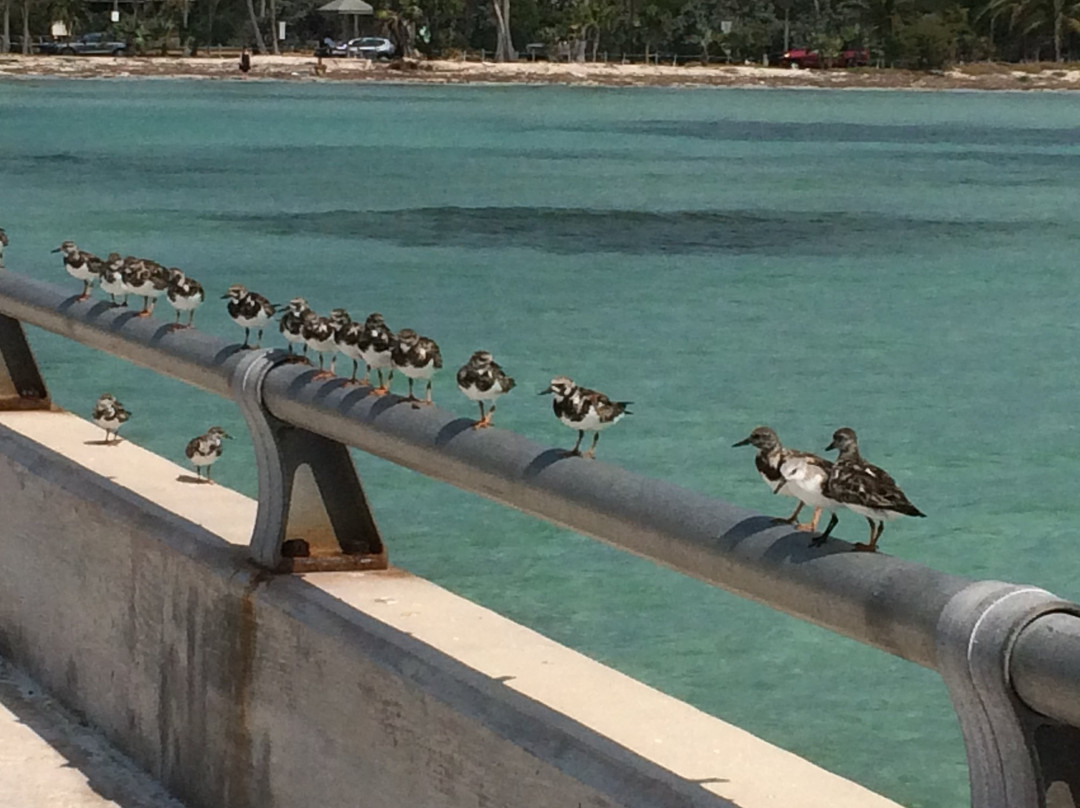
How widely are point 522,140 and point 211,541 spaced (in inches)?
3362

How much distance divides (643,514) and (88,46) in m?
156

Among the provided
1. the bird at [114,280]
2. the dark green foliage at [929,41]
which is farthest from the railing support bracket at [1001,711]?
the dark green foliage at [929,41]

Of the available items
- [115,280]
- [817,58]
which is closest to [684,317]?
[115,280]

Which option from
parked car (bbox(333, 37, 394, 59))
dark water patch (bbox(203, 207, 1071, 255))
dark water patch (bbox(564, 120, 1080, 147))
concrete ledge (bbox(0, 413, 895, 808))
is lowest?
dark water patch (bbox(564, 120, 1080, 147))

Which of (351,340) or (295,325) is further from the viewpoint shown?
(295,325)

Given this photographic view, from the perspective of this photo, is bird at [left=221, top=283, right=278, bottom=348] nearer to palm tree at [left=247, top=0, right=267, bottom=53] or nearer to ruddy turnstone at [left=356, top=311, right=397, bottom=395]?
ruddy turnstone at [left=356, top=311, right=397, bottom=395]

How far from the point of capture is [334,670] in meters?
5.29

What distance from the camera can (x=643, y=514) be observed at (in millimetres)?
4297

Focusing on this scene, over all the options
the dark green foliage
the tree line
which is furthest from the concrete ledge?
the dark green foliage

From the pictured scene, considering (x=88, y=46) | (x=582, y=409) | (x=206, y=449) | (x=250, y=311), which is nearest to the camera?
(x=582, y=409)

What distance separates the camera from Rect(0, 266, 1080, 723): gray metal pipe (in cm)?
369

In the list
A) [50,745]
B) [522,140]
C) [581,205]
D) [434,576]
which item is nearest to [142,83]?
[522,140]

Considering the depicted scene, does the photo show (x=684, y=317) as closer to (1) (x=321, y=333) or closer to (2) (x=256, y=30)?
(1) (x=321, y=333)

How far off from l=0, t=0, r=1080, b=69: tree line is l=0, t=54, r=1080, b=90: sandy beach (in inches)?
68.8
